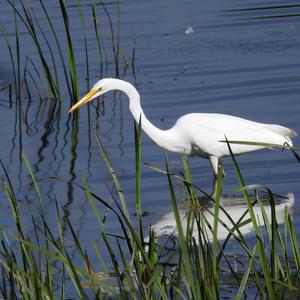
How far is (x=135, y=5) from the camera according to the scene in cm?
1478

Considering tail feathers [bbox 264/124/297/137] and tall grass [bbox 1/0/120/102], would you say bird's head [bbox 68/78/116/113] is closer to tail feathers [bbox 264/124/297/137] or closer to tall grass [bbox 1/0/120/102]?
tall grass [bbox 1/0/120/102]

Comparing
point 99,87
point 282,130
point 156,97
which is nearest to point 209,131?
point 282,130

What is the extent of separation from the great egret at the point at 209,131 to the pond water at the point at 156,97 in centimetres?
25

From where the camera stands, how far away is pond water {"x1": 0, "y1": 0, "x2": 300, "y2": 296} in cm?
736

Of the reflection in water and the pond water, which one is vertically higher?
the pond water

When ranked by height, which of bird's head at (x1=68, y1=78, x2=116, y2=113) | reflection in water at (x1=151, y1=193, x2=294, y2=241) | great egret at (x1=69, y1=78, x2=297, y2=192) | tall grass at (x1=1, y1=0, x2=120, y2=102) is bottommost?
reflection in water at (x1=151, y1=193, x2=294, y2=241)

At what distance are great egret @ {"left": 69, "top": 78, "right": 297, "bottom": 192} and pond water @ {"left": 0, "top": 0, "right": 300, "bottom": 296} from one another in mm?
248

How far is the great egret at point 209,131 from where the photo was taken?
7.49m

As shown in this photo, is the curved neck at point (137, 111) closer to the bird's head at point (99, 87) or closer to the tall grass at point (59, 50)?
the bird's head at point (99, 87)

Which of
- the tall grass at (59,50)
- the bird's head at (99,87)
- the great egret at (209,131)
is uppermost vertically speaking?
the tall grass at (59,50)

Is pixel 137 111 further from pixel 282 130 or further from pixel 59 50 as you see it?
pixel 59 50

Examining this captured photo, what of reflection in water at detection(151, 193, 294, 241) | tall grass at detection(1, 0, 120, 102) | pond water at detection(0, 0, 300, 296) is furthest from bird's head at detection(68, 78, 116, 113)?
reflection in water at detection(151, 193, 294, 241)

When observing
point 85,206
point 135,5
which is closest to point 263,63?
point 135,5

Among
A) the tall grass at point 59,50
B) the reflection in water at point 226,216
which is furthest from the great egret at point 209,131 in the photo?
the tall grass at point 59,50
